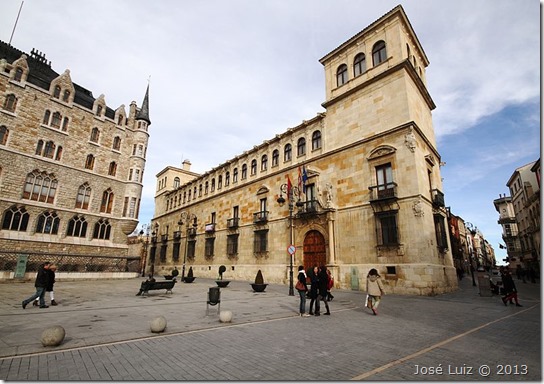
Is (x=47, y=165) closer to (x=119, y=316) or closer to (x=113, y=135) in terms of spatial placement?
(x=113, y=135)

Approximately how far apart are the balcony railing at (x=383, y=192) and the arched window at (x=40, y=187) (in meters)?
29.5

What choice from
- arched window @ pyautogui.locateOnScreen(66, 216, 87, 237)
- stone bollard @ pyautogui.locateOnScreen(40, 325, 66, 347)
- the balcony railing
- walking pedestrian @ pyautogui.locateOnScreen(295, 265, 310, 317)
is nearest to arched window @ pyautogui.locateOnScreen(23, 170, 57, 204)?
arched window @ pyautogui.locateOnScreen(66, 216, 87, 237)

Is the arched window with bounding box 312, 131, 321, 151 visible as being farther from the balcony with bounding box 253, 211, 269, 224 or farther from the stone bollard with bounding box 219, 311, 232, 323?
the stone bollard with bounding box 219, 311, 232, 323

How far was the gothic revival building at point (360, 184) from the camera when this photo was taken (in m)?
17.6

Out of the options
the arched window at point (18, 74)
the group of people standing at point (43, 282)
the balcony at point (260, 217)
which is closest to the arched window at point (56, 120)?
the arched window at point (18, 74)

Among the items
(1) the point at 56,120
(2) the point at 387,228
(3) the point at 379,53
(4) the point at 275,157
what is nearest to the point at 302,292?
(2) the point at 387,228

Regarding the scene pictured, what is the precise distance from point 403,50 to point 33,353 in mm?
24785

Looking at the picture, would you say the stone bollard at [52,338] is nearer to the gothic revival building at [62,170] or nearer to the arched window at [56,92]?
the gothic revival building at [62,170]

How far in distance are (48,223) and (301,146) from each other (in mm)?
25277

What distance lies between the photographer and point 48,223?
25531mm

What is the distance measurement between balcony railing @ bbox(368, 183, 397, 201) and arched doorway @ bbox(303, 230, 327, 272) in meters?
5.46

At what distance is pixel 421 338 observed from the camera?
6.88m

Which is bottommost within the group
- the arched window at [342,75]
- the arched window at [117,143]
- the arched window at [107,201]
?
the arched window at [107,201]

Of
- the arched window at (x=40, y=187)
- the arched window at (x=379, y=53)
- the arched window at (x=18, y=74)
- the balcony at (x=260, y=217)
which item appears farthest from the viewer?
the balcony at (x=260, y=217)
